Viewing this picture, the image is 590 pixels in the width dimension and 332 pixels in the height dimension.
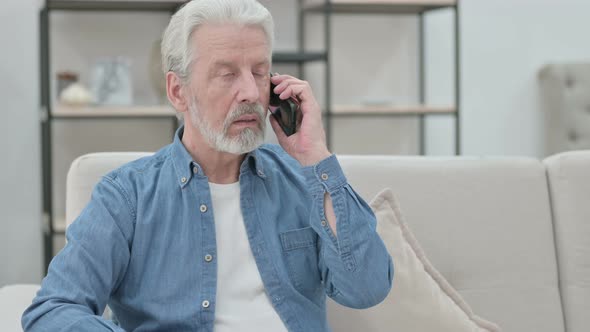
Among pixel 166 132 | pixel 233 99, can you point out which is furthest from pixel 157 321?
pixel 166 132

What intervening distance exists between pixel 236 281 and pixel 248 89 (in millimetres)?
336

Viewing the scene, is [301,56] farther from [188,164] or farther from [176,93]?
[188,164]

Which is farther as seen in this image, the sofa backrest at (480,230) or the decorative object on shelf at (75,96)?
the decorative object on shelf at (75,96)

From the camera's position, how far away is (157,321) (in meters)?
1.47

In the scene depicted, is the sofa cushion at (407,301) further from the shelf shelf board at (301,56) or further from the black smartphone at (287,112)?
the shelf shelf board at (301,56)

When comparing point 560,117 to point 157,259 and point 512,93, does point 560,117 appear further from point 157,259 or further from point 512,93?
point 157,259

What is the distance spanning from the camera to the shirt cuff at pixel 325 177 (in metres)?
1.51

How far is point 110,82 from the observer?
354 cm

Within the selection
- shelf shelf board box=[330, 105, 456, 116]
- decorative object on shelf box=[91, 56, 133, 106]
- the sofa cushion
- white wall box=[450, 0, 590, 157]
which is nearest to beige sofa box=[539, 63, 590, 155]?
white wall box=[450, 0, 590, 157]

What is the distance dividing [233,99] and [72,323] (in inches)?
18.8

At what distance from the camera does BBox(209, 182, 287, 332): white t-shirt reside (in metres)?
1.51

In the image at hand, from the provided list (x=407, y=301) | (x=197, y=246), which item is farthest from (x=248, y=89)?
(x=407, y=301)

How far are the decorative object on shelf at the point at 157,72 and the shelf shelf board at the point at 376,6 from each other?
70 cm

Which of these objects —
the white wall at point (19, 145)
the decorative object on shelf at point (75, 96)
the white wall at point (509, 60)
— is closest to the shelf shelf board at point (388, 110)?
the white wall at point (509, 60)
